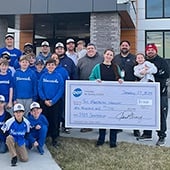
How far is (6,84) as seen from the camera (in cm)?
598

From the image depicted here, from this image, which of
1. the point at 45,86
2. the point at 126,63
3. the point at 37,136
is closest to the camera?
the point at 37,136

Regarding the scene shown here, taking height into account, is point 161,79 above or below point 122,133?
above

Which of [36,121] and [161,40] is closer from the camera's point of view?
[36,121]

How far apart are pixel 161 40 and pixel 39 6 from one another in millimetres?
8686

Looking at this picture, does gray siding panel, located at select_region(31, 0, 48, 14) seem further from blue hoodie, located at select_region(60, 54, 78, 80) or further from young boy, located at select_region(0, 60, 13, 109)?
young boy, located at select_region(0, 60, 13, 109)

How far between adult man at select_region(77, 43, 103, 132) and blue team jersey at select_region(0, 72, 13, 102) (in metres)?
1.65

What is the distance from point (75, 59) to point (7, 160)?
9.63 feet

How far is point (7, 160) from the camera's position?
540cm

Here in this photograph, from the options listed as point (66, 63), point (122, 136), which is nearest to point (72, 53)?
point (66, 63)

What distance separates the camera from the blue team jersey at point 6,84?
596cm

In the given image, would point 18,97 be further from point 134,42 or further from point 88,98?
point 134,42

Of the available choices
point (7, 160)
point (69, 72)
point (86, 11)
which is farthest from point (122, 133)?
point (86, 11)

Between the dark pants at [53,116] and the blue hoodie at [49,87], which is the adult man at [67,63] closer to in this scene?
the blue hoodie at [49,87]

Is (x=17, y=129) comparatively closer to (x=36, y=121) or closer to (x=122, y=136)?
(x=36, y=121)
